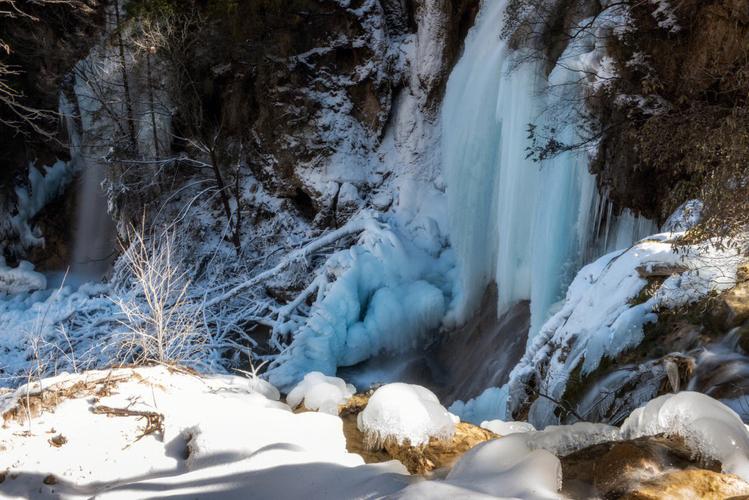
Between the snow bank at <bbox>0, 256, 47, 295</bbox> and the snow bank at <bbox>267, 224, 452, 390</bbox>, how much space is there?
7490 millimetres

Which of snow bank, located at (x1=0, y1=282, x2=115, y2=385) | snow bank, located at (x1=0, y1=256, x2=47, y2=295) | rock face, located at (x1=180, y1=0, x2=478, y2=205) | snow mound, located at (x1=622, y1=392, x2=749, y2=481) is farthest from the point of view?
snow bank, located at (x1=0, y1=256, x2=47, y2=295)

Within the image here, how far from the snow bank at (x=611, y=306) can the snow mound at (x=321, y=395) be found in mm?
1652

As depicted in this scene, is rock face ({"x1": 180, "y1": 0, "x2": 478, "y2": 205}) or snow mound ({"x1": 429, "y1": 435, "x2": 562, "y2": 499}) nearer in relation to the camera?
snow mound ({"x1": 429, "y1": 435, "x2": 562, "y2": 499})

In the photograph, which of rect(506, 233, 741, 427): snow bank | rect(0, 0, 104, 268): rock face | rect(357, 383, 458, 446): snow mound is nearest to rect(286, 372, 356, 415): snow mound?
rect(357, 383, 458, 446): snow mound

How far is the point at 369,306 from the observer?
1079cm

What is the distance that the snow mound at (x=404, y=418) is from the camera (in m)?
3.11

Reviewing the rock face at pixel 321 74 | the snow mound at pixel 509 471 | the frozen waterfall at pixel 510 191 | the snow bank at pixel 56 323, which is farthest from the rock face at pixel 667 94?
the snow bank at pixel 56 323

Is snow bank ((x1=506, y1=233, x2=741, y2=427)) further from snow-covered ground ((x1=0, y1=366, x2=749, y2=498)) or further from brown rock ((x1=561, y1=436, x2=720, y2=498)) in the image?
brown rock ((x1=561, y1=436, x2=720, y2=498))

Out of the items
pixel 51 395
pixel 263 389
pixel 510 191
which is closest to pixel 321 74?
pixel 510 191

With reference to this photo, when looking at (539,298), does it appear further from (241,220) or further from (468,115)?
(241,220)

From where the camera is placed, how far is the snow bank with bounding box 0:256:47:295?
13836mm

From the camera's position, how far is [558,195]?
305 inches

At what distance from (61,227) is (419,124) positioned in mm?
9287

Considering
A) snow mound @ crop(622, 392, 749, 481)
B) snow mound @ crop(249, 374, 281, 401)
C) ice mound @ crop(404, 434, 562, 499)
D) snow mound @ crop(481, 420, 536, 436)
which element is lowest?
snow mound @ crop(481, 420, 536, 436)
